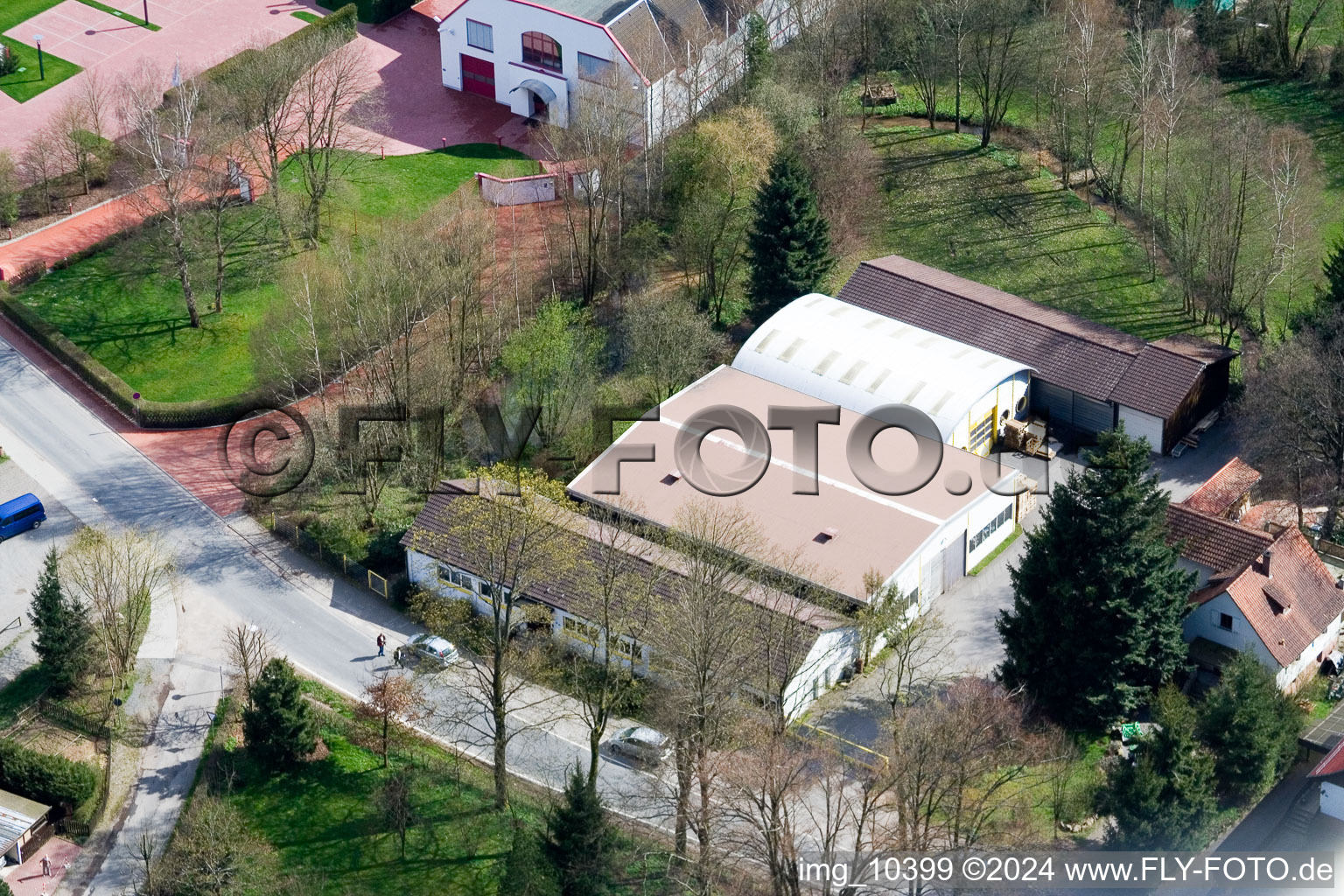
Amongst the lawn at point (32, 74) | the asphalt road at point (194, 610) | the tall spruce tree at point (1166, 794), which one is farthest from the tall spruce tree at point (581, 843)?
the lawn at point (32, 74)

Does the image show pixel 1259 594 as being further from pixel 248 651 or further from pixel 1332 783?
pixel 248 651

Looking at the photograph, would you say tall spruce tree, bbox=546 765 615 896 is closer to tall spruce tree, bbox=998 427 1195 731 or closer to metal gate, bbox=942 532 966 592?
tall spruce tree, bbox=998 427 1195 731

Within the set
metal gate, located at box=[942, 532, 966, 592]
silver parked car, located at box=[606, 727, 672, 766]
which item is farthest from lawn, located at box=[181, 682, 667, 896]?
metal gate, located at box=[942, 532, 966, 592]

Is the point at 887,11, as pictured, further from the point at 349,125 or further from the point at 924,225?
the point at 349,125

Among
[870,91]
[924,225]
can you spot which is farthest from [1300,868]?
[870,91]

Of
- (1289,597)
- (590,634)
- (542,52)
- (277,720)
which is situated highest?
(542,52)

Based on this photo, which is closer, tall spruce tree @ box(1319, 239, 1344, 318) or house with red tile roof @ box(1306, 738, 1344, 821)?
house with red tile roof @ box(1306, 738, 1344, 821)

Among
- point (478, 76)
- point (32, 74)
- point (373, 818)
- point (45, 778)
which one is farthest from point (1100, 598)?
point (32, 74)
